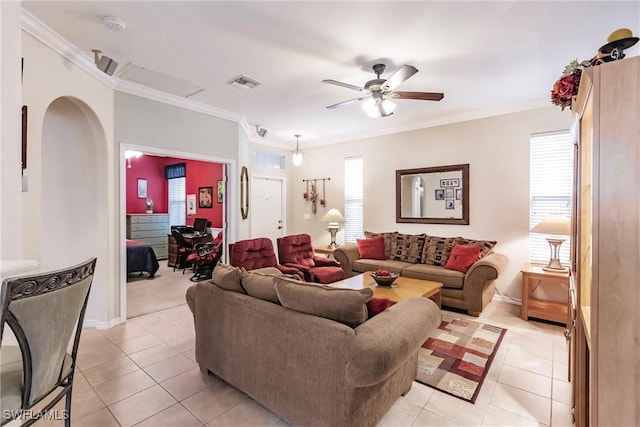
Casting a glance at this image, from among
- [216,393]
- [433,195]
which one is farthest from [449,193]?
[216,393]

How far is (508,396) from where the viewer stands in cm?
216

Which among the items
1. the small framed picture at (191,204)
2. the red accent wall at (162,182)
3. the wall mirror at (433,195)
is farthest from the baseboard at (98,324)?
the small framed picture at (191,204)

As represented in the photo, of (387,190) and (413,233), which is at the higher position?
(387,190)

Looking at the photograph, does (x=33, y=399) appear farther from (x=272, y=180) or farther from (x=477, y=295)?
(x=272, y=180)

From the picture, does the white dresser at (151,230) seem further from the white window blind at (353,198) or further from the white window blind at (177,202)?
the white window blind at (353,198)

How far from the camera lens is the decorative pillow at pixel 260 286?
1.96m

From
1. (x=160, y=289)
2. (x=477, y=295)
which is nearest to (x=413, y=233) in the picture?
(x=477, y=295)

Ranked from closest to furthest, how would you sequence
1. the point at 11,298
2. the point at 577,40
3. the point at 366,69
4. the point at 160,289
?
the point at 11,298 → the point at 577,40 → the point at 366,69 → the point at 160,289

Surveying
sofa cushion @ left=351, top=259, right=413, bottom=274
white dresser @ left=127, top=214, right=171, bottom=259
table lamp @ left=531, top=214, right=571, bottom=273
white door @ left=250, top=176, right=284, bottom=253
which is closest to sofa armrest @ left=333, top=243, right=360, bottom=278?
sofa cushion @ left=351, top=259, right=413, bottom=274

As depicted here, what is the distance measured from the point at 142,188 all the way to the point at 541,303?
28.9ft

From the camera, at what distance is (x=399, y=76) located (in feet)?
8.54

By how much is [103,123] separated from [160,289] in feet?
9.14

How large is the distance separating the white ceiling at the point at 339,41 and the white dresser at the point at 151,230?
4.63 m

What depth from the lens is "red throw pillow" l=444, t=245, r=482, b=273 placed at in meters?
3.90
